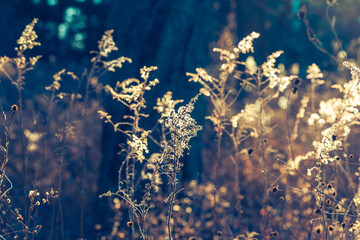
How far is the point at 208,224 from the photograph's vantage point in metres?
3.08

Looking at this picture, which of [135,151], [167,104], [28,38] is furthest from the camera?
[28,38]

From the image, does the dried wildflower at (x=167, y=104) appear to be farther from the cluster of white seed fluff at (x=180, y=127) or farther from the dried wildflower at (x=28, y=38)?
the dried wildflower at (x=28, y=38)

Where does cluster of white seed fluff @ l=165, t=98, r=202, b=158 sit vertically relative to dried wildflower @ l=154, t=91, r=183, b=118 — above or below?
below

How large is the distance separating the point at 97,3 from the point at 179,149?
Result: 10593 millimetres

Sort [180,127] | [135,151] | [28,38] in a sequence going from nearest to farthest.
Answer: [180,127] → [135,151] → [28,38]

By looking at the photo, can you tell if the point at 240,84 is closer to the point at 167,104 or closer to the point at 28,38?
the point at 167,104

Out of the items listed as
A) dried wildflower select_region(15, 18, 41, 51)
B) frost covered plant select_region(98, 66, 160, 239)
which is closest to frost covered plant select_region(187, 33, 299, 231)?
frost covered plant select_region(98, 66, 160, 239)

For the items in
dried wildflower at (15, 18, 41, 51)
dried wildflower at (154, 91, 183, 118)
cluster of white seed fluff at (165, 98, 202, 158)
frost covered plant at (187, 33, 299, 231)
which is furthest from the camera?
dried wildflower at (15, 18, 41, 51)

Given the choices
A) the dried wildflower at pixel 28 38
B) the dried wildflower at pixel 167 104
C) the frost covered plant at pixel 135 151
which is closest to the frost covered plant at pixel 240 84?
the dried wildflower at pixel 167 104

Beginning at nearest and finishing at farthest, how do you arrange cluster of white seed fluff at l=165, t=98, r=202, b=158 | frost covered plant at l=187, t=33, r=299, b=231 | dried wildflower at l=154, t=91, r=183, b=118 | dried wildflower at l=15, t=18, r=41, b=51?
cluster of white seed fluff at l=165, t=98, r=202, b=158, dried wildflower at l=154, t=91, r=183, b=118, frost covered plant at l=187, t=33, r=299, b=231, dried wildflower at l=15, t=18, r=41, b=51

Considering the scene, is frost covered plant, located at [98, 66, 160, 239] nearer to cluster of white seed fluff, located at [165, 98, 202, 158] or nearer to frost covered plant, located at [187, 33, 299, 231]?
cluster of white seed fluff, located at [165, 98, 202, 158]

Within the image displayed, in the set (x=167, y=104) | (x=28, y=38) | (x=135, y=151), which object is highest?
(x=28, y=38)

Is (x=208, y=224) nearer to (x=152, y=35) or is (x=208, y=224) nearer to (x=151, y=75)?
(x=151, y=75)

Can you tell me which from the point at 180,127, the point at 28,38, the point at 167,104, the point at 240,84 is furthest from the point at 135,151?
the point at 28,38
